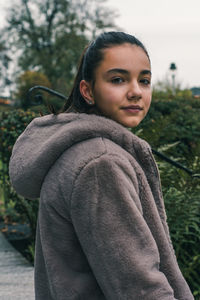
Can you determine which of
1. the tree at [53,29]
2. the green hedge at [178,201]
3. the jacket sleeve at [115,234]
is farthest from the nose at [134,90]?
the tree at [53,29]

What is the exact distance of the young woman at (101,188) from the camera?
1.15 meters

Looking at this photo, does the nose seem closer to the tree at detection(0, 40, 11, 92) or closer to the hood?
the hood

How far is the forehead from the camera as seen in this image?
55.4 inches

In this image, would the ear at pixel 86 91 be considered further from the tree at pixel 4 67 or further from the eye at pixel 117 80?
the tree at pixel 4 67

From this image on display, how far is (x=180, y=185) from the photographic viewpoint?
3.77 metres

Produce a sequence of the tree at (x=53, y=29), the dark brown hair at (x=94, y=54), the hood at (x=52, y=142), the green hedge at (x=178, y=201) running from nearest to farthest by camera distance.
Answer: the hood at (x=52, y=142) < the dark brown hair at (x=94, y=54) < the green hedge at (x=178, y=201) < the tree at (x=53, y=29)

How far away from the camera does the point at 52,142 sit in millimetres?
1365

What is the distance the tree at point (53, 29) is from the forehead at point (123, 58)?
112 feet

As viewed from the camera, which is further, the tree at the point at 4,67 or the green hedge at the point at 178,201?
the tree at the point at 4,67

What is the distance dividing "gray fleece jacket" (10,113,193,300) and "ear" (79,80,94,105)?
3.9 inches

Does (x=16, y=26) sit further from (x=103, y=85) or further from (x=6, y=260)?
(x=103, y=85)

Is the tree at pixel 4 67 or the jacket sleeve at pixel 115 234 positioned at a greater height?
the jacket sleeve at pixel 115 234

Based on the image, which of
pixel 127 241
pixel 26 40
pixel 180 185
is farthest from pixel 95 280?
pixel 26 40

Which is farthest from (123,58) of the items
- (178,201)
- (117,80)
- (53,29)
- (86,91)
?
(53,29)
